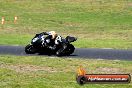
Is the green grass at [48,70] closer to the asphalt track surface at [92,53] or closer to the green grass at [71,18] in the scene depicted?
the asphalt track surface at [92,53]

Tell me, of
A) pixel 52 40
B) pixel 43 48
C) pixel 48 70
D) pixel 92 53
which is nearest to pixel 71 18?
pixel 92 53

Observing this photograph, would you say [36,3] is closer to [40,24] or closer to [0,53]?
[40,24]

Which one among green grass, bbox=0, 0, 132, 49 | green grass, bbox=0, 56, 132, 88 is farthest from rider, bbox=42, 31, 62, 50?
green grass, bbox=0, 0, 132, 49

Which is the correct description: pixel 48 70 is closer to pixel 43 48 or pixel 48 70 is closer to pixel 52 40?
pixel 43 48

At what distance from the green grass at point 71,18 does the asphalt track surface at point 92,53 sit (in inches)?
381

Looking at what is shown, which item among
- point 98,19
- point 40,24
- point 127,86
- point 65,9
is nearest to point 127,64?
point 127,86

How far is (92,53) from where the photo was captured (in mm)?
26125

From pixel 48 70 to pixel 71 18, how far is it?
35.9 m

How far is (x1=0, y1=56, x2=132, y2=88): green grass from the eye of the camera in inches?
631

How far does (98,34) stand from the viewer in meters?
41.3

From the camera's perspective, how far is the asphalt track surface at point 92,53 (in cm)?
2481

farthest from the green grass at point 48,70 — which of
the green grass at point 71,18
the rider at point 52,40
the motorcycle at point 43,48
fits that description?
the green grass at point 71,18

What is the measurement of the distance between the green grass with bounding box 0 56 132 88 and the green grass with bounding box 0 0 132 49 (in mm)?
14821

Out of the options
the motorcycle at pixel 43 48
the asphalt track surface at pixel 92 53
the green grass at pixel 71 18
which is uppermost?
the motorcycle at pixel 43 48
